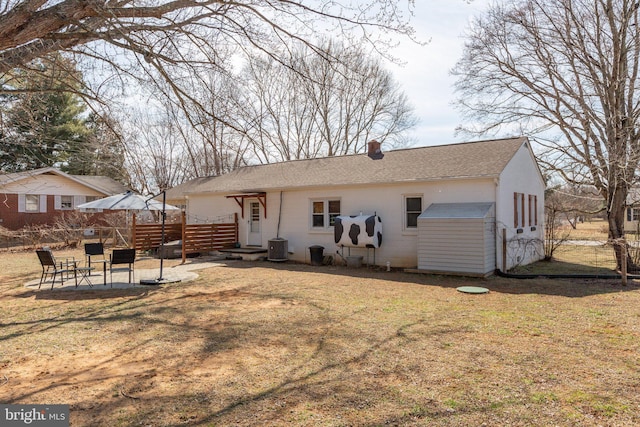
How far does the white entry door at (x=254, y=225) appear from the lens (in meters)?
16.7

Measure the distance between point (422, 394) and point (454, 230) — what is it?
758 cm

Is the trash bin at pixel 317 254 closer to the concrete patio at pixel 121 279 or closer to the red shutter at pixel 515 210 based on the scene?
the concrete patio at pixel 121 279

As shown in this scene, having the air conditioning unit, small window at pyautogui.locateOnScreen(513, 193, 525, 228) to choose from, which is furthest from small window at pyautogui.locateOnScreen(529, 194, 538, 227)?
the air conditioning unit

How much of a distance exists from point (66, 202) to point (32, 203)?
2021 mm

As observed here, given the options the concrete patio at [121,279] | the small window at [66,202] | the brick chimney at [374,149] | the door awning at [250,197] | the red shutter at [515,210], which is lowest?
the concrete patio at [121,279]

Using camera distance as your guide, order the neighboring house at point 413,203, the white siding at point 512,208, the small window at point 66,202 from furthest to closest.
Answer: the small window at point 66,202, the white siding at point 512,208, the neighboring house at point 413,203

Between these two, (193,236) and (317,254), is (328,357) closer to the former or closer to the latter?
(317,254)

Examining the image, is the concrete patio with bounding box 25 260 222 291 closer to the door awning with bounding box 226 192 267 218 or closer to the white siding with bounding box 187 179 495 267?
the white siding with bounding box 187 179 495 267

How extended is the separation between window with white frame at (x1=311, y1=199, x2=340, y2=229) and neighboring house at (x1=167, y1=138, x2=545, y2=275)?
1.5 inches

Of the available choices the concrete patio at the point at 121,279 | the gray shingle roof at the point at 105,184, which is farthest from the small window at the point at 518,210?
the gray shingle roof at the point at 105,184

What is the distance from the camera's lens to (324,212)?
14.5 m

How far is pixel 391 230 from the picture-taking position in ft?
42.0

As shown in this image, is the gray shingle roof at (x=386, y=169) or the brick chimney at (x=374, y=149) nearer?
the gray shingle roof at (x=386, y=169)

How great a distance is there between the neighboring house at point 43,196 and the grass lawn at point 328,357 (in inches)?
771
